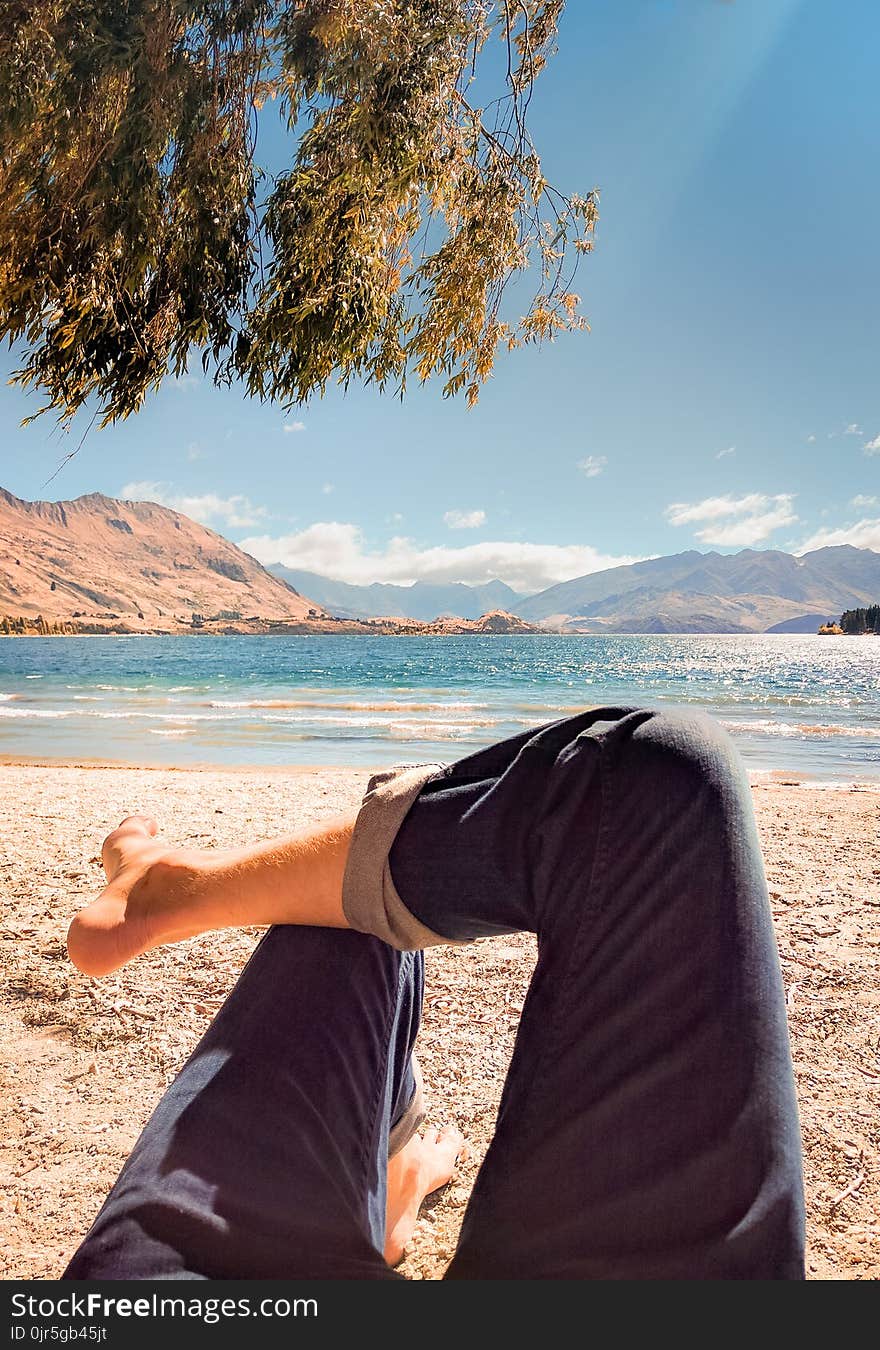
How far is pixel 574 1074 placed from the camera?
2.39 ft

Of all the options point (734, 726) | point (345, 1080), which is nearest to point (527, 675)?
point (734, 726)

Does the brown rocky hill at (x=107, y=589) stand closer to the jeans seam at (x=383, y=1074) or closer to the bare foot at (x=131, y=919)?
the bare foot at (x=131, y=919)

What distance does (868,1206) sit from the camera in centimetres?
162

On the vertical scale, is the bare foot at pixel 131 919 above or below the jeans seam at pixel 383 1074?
above

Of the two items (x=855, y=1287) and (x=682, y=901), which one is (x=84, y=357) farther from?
(x=855, y=1287)

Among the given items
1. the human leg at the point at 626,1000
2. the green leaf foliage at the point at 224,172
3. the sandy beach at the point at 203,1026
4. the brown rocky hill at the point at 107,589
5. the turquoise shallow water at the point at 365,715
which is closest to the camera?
the human leg at the point at 626,1000

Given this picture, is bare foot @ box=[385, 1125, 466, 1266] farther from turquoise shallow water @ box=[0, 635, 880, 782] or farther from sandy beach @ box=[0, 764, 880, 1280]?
turquoise shallow water @ box=[0, 635, 880, 782]

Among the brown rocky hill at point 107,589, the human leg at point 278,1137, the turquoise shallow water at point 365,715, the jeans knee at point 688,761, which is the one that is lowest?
the turquoise shallow water at point 365,715

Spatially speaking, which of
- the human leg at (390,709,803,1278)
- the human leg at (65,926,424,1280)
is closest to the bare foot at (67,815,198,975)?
the human leg at (65,926,424,1280)

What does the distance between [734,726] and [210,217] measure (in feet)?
47.7

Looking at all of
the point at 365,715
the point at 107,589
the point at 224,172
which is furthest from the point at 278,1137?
the point at 107,589

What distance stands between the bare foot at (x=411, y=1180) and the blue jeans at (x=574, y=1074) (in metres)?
0.61

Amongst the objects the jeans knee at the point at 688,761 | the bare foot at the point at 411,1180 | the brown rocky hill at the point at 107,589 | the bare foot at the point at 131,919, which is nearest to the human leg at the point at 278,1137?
the bare foot at the point at 131,919

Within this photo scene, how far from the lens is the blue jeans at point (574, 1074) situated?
2.13ft
